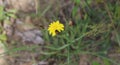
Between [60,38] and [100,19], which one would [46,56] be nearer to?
[60,38]

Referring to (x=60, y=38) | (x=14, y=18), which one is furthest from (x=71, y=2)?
(x=14, y=18)

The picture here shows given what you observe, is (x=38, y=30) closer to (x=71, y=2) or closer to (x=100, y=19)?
(x=71, y=2)

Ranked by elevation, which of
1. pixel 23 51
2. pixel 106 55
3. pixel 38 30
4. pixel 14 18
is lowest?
pixel 106 55

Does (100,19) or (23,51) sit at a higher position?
(100,19)

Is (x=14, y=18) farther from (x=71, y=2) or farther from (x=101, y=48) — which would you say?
(x=101, y=48)

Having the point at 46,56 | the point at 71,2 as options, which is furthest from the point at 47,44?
the point at 71,2

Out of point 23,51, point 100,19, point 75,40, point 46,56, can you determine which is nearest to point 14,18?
point 23,51

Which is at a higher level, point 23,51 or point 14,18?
point 14,18

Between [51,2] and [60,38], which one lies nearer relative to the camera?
[60,38]

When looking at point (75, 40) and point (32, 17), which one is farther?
point (32, 17)
